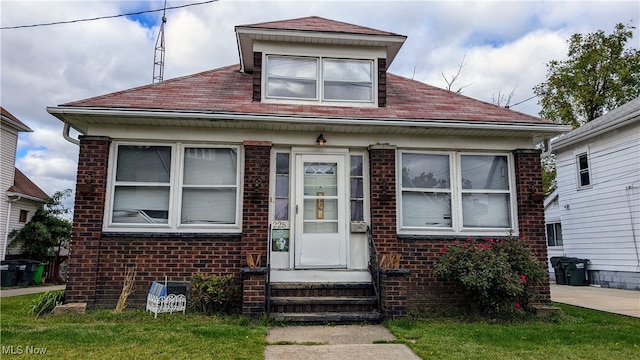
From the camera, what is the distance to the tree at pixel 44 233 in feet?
52.1

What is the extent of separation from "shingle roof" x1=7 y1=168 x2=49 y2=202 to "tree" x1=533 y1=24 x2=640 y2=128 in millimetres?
25411

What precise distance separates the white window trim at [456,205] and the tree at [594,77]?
708 inches

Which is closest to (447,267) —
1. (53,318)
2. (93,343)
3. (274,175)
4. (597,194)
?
(274,175)

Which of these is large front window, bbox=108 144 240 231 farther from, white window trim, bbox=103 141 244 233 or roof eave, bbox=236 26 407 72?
roof eave, bbox=236 26 407 72

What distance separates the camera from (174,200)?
7242 mm

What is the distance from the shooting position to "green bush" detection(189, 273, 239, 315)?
651cm

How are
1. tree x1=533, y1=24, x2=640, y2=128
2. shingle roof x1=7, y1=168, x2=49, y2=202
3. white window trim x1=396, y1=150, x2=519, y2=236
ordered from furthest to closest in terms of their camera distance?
tree x1=533, y1=24, x2=640, y2=128, shingle roof x1=7, y1=168, x2=49, y2=202, white window trim x1=396, y1=150, x2=519, y2=236

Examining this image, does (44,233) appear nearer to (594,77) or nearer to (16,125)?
(16,125)

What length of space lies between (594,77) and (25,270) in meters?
27.0

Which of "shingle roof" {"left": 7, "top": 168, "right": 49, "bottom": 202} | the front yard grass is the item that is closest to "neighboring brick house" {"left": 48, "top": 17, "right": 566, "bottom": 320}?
the front yard grass

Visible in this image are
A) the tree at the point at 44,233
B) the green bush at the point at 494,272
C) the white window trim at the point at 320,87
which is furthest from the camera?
the tree at the point at 44,233

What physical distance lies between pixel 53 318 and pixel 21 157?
14.5 m

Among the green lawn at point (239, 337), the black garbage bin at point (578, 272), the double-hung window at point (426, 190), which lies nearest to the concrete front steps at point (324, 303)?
the green lawn at point (239, 337)
